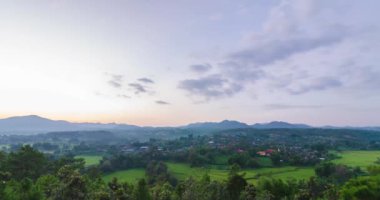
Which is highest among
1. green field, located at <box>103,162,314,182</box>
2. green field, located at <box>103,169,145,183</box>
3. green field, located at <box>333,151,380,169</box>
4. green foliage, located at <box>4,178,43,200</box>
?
green foliage, located at <box>4,178,43,200</box>

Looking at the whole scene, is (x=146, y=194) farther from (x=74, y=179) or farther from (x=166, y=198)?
(x=74, y=179)

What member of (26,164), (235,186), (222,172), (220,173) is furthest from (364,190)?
(222,172)

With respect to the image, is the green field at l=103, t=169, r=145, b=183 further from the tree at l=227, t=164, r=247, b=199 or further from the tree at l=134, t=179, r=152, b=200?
the tree at l=134, t=179, r=152, b=200

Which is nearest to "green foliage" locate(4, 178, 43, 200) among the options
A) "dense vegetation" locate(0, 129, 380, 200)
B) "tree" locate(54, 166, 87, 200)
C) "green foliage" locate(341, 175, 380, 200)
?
"dense vegetation" locate(0, 129, 380, 200)

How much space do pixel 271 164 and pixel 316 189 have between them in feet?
137

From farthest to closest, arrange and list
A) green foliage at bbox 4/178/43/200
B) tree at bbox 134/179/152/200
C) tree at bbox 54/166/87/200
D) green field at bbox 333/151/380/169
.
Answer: green field at bbox 333/151/380/169, tree at bbox 134/179/152/200, green foliage at bbox 4/178/43/200, tree at bbox 54/166/87/200

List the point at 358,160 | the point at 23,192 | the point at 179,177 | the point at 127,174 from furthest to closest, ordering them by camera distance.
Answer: the point at 358,160 → the point at 127,174 → the point at 179,177 → the point at 23,192

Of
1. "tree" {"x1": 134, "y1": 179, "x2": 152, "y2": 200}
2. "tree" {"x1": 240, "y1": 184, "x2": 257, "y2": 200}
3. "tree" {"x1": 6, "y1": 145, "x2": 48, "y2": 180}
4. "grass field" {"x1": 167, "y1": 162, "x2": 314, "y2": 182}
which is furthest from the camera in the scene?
"grass field" {"x1": 167, "y1": 162, "x2": 314, "y2": 182}

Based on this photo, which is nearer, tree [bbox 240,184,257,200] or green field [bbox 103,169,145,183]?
tree [bbox 240,184,257,200]

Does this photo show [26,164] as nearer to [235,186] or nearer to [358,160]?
[235,186]

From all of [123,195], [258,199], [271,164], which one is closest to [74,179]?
[123,195]

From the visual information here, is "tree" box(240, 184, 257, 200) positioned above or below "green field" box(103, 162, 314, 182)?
above

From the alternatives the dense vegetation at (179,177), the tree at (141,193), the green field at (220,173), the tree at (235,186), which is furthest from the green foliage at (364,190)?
the green field at (220,173)

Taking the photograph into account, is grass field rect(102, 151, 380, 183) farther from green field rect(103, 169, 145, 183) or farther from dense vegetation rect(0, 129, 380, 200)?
dense vegetation rect(0, 129, 380, 200)
